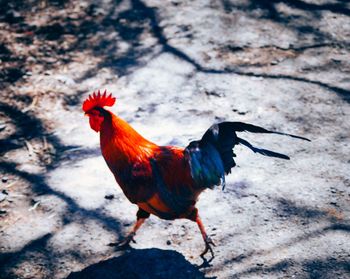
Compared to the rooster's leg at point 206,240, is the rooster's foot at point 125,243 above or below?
below

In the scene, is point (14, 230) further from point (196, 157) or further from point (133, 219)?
point (196, 157)

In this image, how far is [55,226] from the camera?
3.74 m

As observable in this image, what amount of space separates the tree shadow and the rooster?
0.74 feet

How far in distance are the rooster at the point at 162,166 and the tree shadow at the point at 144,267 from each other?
225 mm

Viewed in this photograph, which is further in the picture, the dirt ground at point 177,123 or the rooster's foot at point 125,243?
the rooster's foot at point 125,243

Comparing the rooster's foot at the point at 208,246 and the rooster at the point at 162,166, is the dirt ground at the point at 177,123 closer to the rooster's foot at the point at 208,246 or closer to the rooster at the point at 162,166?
the rooster's foot at the point at 208,246

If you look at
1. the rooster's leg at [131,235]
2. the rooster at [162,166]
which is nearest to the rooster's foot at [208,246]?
the rooster at [162,166]

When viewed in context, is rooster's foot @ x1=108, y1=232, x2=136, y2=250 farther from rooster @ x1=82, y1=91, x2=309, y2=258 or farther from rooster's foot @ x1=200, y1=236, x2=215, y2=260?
rooster's foot @ x1=200, y1=236, x2=215, y2=260

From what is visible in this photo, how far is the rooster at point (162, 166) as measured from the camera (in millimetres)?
3002

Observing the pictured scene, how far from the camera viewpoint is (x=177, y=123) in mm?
4848

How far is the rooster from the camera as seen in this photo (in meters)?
3.00

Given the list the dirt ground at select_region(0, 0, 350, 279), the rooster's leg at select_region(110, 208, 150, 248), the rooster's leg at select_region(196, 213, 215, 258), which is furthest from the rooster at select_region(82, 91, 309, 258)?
the dirt ground at select_region(0, 0, 350, 279)

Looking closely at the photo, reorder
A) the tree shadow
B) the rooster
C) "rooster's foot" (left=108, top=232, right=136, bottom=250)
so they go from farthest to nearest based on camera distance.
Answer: "rooster's foot" (left=108, top=232, right=136, bottom=250)
the tree shadow
the rooster

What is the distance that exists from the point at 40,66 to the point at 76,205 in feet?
9.46
